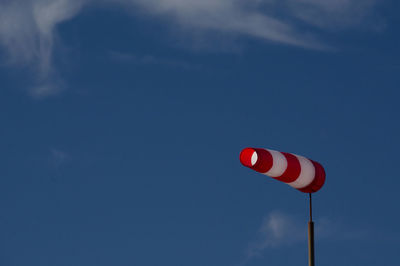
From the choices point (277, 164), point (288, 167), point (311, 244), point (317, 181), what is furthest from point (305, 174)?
point (311, 244)

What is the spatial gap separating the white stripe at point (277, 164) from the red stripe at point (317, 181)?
974 millimetres

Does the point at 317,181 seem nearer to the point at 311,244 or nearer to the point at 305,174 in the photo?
the point at 305,174

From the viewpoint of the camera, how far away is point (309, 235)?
600 inches

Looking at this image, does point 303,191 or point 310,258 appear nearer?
point 310,258

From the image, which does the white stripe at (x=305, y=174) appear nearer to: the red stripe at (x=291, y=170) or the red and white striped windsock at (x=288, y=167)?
the red and white striped windsock at (x=288, y=167)

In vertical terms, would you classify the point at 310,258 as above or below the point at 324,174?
below

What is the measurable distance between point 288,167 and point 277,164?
1.09 ft

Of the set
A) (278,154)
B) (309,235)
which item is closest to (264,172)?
(278,154)

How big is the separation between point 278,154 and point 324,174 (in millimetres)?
1468

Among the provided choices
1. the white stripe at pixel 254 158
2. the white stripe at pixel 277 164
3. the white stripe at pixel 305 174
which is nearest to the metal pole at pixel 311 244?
the white stripe at pixel 305 174

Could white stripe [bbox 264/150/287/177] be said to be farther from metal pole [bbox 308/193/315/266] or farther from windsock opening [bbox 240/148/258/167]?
metal pole [bbox 308/193/315/266]

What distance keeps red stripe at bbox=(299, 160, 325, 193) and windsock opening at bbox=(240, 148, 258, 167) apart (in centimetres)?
166

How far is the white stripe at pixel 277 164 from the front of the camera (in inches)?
601

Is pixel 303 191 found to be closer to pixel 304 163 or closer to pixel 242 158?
pixel 304 163
